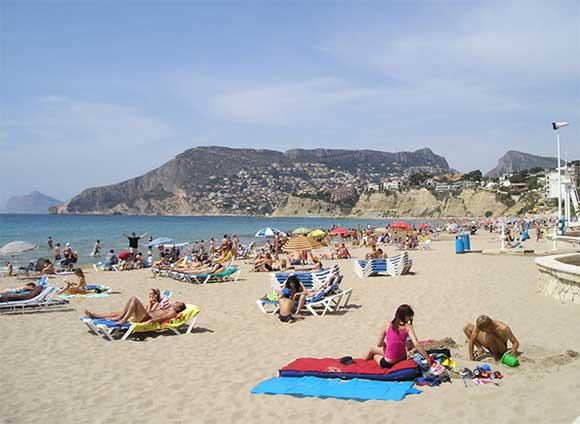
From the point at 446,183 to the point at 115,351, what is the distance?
458ft

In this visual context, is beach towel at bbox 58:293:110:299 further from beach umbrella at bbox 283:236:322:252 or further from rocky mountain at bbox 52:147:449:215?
rocky mountain at bbox 52:147:449:215

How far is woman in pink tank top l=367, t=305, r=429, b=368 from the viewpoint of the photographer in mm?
5598

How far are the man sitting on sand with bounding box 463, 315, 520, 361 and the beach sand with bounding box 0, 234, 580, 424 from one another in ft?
0.74

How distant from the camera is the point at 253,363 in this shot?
256 inches

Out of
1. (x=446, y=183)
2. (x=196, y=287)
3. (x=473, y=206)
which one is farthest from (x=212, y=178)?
(x=196, y=287)

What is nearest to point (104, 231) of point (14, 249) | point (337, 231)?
point (337, 231)

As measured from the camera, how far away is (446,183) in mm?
139625

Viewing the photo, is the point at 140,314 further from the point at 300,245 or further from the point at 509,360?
the point at 300,245

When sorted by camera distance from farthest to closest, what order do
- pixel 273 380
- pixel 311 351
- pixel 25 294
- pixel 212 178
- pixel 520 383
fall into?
pixel 212 178, pixel 25 294, pixel 311 351, pixel 273 380, pixel 520 383

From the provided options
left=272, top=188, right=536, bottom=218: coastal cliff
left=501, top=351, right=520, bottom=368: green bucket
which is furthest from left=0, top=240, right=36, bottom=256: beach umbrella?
left=272, top=188, right=536, bottom=218: coastal cliff

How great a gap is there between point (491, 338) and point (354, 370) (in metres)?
1.71

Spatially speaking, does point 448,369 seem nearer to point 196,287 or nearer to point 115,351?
point 115,351

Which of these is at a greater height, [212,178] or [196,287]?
[212,178]

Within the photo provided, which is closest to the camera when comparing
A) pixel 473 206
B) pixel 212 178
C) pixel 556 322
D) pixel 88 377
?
pixel 88 377
